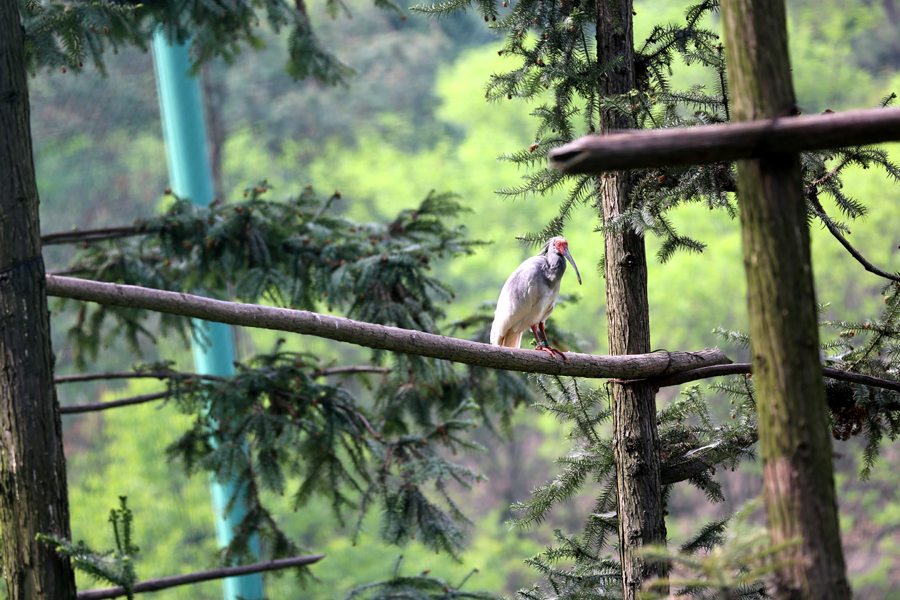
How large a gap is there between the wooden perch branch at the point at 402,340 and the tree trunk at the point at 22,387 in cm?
22

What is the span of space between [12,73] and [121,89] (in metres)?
4.48

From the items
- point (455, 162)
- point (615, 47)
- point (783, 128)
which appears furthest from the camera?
point (455, 162)

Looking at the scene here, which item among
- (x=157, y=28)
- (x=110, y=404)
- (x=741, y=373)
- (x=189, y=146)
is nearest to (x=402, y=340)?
(x=741, y=373)

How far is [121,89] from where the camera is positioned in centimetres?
582

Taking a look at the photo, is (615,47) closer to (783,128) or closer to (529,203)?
(783,128)

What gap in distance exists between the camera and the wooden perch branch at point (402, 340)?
1556mm

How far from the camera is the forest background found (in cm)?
654

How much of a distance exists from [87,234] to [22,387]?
3.44 feet

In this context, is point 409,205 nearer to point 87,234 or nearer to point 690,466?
point 87,234

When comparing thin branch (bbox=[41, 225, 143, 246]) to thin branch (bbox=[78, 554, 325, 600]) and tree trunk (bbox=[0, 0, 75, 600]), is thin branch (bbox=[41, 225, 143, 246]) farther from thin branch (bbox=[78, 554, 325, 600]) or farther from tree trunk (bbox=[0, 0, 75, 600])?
thin branch (bbox=[78, 554, 325, 600])

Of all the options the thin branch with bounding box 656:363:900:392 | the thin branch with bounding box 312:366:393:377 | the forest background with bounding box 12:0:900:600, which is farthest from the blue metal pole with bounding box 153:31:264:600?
the thin branch with bounding box 656:363:900:392

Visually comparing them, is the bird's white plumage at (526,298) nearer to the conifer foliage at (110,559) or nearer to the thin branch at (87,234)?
the conifer foliage at (110,559)

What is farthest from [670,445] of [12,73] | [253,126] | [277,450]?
[253,126]

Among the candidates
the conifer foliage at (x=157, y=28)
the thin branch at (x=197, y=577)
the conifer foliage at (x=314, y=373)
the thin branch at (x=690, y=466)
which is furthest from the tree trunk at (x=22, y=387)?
the thin branch at (x=690, y=466)
